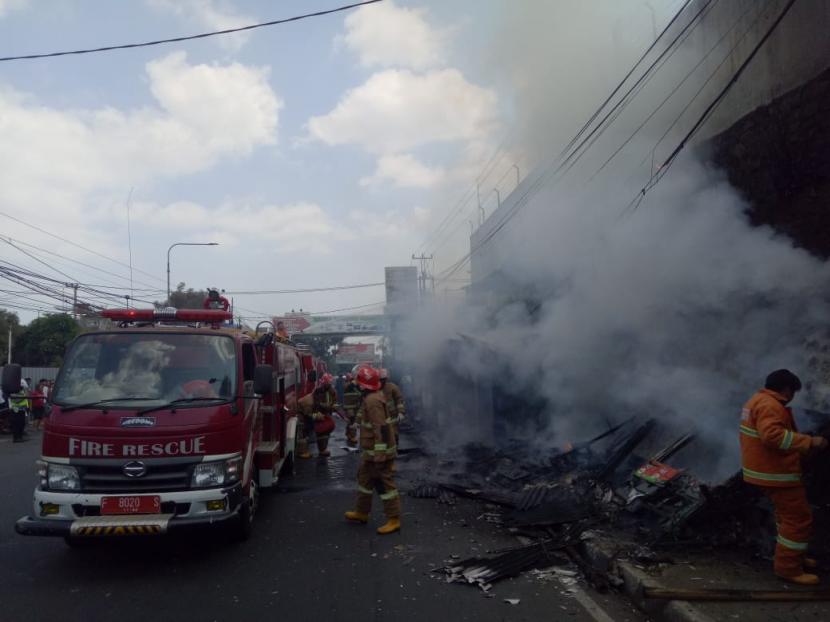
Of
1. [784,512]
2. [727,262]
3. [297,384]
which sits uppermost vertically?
[727,262]

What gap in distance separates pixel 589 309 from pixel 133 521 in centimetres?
662

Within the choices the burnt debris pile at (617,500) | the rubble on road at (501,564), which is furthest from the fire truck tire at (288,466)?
the rubble on road at (501,564)

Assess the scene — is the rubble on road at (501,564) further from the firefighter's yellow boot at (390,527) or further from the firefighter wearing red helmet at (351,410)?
the firefighter wearing red helmet at (351,410)

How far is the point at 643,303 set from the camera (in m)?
7.93

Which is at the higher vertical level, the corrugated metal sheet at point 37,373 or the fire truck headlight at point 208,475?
the corrugated metal sheet at point 37,373

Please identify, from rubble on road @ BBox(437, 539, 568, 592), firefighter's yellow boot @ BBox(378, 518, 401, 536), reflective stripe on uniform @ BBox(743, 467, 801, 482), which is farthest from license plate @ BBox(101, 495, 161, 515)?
reflective stripe on uniform @ BBox(743, 467, 801, 482)

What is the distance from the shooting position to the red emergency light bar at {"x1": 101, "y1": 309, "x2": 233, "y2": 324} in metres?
6.24

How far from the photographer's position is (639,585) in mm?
4254

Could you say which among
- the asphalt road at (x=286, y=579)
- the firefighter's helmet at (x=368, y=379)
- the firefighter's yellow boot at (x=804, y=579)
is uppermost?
the firefighter's helmet at (x=368, y=379)

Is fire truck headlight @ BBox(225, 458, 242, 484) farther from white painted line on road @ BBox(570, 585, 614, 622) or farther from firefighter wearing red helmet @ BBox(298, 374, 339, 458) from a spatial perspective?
firefighter wearing red helmet @ BBox(298, 374, 339, 458)

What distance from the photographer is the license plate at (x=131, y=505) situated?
480 centimetres

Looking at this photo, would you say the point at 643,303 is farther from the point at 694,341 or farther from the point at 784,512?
the point at 784,512

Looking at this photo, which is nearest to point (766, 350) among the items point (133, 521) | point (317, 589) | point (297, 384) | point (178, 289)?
point (317, 589)

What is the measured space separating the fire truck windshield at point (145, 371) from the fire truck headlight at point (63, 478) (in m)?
0.53
